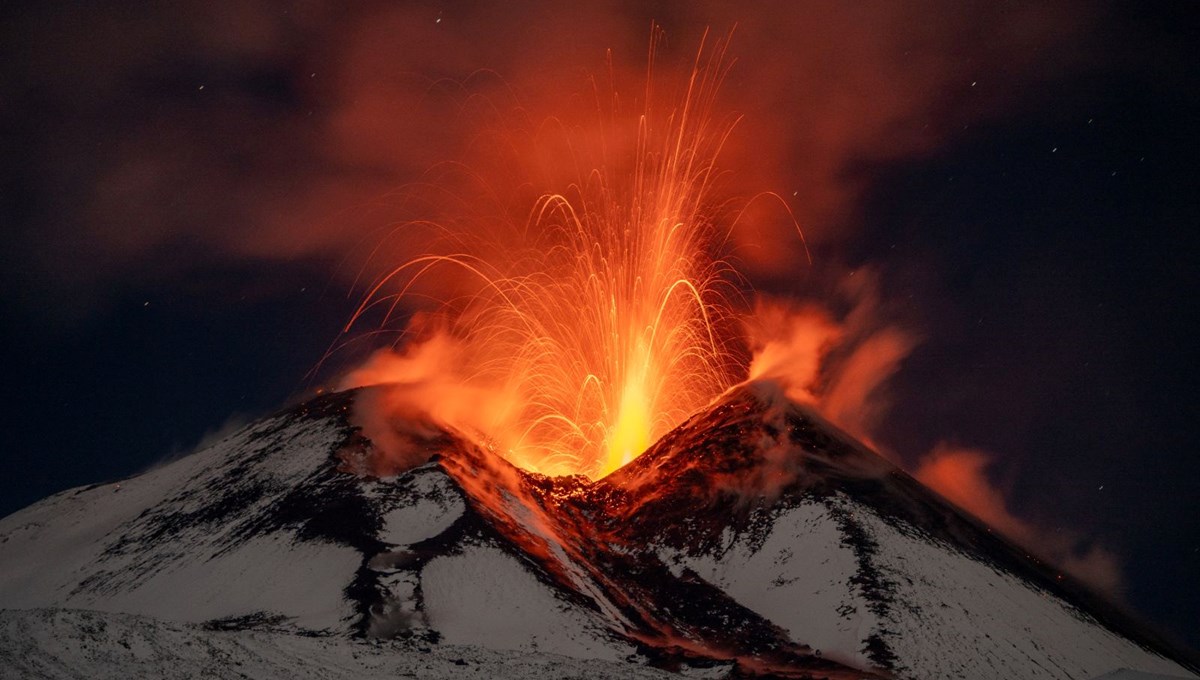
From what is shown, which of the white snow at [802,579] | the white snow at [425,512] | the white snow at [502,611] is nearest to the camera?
the white snow at [502,611]

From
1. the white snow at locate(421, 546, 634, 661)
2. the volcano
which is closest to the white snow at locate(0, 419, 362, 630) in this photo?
the volcano

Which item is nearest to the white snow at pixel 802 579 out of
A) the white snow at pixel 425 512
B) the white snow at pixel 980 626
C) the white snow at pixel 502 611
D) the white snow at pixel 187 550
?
the white snow at pixel 980 626

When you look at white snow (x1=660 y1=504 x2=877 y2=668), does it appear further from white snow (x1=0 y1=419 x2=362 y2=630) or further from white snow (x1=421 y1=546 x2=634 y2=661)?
white snow (x1=0 y1=419 x2=362 y2=630)

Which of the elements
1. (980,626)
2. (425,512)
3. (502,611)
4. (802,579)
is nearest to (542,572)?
(502,611)

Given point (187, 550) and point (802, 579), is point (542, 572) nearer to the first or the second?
point (802, 579)

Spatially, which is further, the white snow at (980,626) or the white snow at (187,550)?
the white snow at (187,550)

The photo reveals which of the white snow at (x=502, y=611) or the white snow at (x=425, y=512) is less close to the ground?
the white snow at (x=425, y=512)

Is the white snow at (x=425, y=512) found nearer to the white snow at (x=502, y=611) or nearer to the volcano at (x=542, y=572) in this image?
the volcano at (x=542, y=572)

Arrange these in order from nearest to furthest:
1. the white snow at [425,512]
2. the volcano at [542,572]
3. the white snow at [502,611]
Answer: the volcano at [542,572], the white snow at [502,611], the white snow at [425,512]
